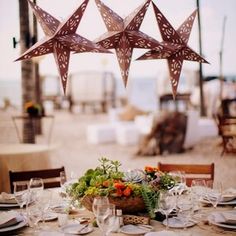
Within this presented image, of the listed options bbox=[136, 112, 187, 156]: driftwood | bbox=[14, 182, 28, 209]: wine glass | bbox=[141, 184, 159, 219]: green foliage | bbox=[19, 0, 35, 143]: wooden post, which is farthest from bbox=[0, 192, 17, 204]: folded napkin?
bbox=[136, 112, 187, 156]: driftwood

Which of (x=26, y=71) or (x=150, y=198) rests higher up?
(x=26, y=71)

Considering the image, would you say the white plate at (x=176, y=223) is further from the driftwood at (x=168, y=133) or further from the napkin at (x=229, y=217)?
the driftwood at (x=168, y=133)

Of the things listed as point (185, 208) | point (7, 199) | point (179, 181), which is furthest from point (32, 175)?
point (185, 208)

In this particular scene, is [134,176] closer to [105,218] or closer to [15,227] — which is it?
[105,218]

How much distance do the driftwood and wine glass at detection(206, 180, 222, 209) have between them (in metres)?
5.33

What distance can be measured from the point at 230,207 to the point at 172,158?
4.96 meters

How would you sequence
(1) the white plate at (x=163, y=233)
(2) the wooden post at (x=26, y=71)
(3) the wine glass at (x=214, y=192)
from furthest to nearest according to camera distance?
(2) the wooden post at (x=26, y=71), (3) the wine glass at (x=214, y=192), (1) the white plate at (x=163, y=233)

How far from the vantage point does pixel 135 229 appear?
2027 mm

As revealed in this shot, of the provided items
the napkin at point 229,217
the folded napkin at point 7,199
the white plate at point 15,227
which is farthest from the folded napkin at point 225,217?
the folded napkin at point 7,199

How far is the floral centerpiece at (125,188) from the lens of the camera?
211 cm

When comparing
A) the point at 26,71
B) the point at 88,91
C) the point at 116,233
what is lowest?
the point at 116,233

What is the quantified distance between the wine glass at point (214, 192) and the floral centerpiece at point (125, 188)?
0.21m

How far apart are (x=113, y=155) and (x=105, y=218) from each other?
583 cm

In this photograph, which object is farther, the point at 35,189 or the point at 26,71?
the point at 26,71
